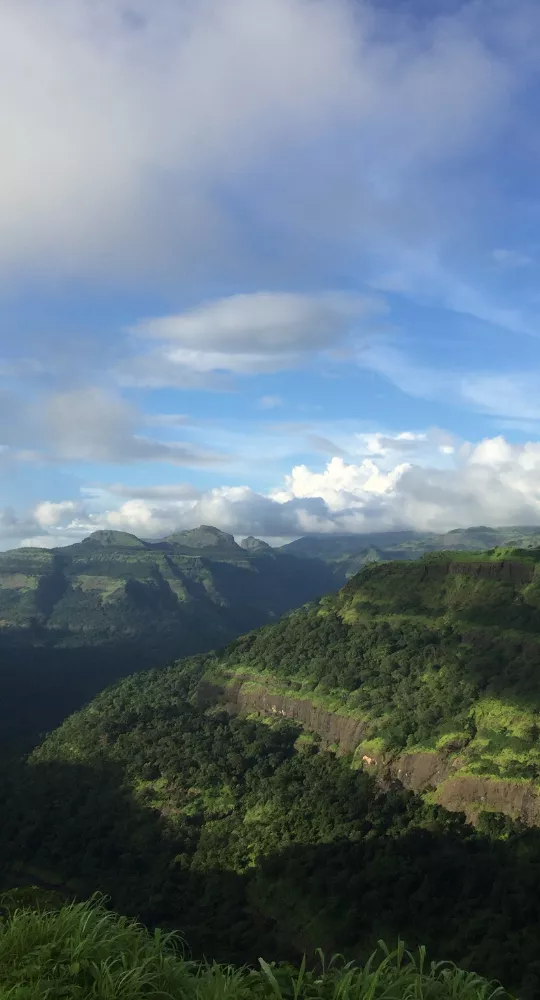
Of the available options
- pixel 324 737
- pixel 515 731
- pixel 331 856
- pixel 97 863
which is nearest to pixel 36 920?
pixel 331 856

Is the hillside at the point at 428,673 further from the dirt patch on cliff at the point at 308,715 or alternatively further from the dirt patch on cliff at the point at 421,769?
the dirt patch on cliff at the point at 308,715

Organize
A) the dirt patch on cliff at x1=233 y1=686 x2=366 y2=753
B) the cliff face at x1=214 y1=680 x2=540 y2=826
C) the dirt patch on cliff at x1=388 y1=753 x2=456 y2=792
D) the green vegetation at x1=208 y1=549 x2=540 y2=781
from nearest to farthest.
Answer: the cliff face at x1=214 y1=680 x2=540 y2=826 → the dirt patch on cliff at x1=388 y1=753 x2=456 y2=792 → the green vegetation at x1=208 y1=549 x2=540 y2=781 → the dirt patch on cliff at x1=233 y1=686 x2=366 y2=753

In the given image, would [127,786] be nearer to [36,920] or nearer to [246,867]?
[246,867]

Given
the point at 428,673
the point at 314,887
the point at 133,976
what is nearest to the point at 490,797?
the point at 314,887

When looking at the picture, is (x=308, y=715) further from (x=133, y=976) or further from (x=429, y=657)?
(x=133, y=976)

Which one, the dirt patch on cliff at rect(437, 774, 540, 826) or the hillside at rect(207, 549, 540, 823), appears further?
the hillside at rect(207, 549, 540, 823)

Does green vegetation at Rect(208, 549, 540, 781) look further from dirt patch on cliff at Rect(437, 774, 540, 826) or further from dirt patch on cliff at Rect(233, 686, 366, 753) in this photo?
dirt patch on cliff at Rect(233, 686, 366, 753)

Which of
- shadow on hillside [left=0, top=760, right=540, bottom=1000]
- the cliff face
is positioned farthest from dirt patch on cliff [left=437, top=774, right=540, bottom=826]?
shadow on hillside [left=0, top=760, right=540, bottom=1000]
